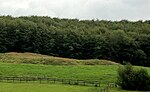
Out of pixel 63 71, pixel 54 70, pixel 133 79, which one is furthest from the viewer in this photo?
pixel 54 70

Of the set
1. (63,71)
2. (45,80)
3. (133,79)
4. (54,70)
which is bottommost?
(45,80)

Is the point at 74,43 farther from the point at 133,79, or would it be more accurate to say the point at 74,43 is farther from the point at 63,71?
the point at 133,79

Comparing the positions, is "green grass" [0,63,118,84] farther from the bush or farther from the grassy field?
the bush

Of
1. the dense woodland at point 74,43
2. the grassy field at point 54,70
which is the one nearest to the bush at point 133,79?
the grassy field at point 54,70

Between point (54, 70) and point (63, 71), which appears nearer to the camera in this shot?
point (63, 71)

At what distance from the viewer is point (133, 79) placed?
66.0 metres

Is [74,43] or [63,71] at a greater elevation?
[74,43]

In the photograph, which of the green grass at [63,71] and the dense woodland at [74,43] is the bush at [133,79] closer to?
the green grass at [63,71]

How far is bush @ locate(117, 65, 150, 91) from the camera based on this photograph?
6569 centimetres

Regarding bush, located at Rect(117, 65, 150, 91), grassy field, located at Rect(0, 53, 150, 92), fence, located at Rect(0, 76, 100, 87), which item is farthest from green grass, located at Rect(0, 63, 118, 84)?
bush, located at Rect(117, 65, 150, 91)

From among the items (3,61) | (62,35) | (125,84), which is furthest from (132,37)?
(125,84)

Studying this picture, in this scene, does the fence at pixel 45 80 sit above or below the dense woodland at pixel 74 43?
below

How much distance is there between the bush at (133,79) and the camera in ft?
216

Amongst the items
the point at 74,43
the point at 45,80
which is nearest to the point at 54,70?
the point at 45,80
